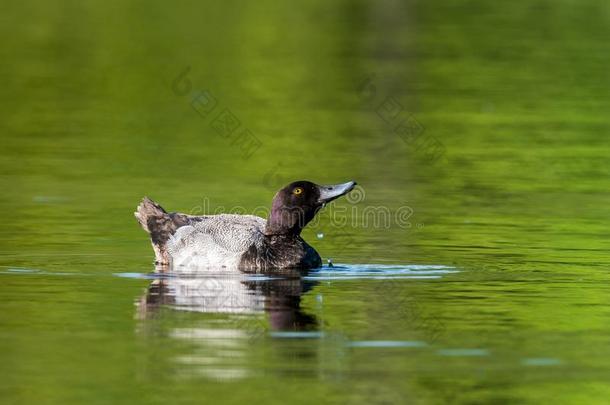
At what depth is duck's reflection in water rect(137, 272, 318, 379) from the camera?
12.4 metres

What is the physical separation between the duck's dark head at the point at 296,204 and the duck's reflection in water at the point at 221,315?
0.81m

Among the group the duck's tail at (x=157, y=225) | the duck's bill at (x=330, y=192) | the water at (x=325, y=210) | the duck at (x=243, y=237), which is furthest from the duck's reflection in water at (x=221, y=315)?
the duck's bill at (x=330, y=192)

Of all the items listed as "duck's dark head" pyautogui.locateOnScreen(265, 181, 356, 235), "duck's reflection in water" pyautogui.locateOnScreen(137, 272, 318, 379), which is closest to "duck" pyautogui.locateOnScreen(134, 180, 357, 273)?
"duck's dark head" pyautogui.locateOnScreen(265, 181, 356, 235)

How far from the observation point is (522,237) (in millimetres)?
19047

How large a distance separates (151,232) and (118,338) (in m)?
4.42

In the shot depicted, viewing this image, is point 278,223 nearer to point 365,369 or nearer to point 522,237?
point 522,237

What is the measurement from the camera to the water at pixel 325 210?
40.1 ft

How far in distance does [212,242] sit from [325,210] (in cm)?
479

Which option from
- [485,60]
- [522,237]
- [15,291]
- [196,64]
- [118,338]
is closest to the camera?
[118,338]

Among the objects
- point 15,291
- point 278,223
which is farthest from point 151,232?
point 15,291

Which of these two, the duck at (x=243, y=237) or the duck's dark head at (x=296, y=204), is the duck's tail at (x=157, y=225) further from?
the duck's dark head at (x=296, y=204)

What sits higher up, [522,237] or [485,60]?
[485,60]

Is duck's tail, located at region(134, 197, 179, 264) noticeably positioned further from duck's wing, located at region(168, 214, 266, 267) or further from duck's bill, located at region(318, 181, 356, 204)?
duck's bill, located at region(318, 181, 356, 204)

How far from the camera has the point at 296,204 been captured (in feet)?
57.8
